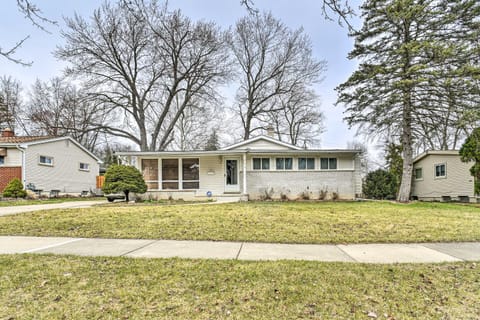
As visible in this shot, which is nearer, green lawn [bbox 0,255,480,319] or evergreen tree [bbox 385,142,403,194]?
green lawn [bbox 0,255,480,319]

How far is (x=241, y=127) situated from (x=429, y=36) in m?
18.7

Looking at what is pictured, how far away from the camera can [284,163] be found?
1602 centimetres

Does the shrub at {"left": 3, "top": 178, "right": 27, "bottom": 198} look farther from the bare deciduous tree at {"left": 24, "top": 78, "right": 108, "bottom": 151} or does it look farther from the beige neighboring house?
the beige neighboring house

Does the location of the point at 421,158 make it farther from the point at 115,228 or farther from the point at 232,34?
the point at 115,228

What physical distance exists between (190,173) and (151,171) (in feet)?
7.43

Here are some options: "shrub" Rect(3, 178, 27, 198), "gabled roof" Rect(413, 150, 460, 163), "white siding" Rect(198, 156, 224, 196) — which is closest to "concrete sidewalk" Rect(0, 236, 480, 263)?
"white siding" Rect(198, 156, 224, 196)

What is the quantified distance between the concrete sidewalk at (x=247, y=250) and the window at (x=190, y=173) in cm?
1071

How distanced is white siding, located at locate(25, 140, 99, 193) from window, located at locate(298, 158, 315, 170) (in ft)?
53.5

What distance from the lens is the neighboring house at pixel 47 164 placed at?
1639cm

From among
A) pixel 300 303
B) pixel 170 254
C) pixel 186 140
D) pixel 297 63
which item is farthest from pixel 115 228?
pixel 186 140

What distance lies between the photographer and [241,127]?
30062 millimetres

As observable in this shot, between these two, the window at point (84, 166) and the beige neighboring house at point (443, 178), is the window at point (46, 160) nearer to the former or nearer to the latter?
the window at point (84, 166)

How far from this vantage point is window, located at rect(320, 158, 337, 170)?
52.3ft

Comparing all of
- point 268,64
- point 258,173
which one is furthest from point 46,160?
point 268,64
